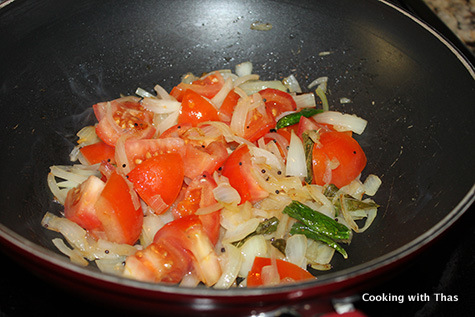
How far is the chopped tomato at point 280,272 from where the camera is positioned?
5.66ft

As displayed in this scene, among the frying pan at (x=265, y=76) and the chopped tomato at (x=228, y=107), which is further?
the chopped tomato at (x=228, y=107)

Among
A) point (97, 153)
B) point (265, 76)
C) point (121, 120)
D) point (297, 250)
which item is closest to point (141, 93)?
point (121, 120)

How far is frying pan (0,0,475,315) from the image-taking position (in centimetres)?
181

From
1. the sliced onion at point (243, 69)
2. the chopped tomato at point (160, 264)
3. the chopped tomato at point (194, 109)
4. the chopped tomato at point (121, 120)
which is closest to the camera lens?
the chopped tomato at point (160, 264)

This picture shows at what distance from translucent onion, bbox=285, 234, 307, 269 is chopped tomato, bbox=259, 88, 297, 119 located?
0.76 m

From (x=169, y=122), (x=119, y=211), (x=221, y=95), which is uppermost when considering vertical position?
(x=221, y=95)

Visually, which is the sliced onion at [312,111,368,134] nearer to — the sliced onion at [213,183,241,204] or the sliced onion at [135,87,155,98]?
the sliced onion at [213,183,241,204]

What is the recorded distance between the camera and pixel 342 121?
2.29 meters

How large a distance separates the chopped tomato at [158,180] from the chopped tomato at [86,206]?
6.3 inches

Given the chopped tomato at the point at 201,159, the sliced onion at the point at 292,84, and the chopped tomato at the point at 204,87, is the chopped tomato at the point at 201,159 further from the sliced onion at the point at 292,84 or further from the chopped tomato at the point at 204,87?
the sliced onion at the point at 292,84

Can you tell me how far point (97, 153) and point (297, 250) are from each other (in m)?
1.13

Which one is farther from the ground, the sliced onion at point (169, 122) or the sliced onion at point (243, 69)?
the sliced onion at point (243, 69)

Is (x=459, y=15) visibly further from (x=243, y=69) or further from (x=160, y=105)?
(x=160, y=105)

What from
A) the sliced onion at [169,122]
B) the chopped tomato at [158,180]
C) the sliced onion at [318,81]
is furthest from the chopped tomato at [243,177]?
the sliced onion at [318,81]
